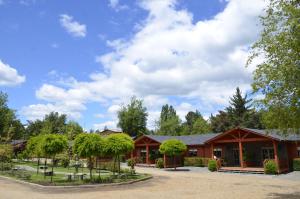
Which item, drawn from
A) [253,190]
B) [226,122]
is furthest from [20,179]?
[226,122]

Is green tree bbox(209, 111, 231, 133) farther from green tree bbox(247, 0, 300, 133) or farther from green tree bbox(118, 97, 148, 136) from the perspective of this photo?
green tree bbox(247, 0, 300, 133)

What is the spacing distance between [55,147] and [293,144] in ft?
81.4

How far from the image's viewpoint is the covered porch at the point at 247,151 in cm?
3322

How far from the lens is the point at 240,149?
112ft

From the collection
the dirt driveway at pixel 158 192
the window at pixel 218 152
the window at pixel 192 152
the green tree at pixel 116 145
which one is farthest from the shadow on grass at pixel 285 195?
the window at pixel 192 152

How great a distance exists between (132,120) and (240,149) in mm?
54988

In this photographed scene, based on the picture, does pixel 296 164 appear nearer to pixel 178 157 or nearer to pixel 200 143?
pixel 200 143

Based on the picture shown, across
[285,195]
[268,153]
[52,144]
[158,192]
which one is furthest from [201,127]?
[285,195]

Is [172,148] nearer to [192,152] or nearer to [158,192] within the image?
[192,152]

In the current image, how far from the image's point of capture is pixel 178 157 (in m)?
42.8

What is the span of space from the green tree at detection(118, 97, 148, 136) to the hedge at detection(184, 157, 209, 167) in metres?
44.8

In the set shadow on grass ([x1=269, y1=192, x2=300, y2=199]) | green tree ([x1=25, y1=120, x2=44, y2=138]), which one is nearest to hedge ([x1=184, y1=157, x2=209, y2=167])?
shadow on grass ([x1=269, y1=192, x2=300, y2=199])

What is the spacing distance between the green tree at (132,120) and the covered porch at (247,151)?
47440 millimetres

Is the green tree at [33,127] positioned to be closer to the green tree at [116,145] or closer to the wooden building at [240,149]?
the wooden building at [240,149]
